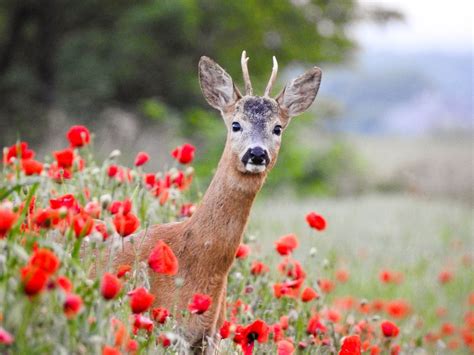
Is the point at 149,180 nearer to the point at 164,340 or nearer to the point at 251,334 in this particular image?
the point at 251,334

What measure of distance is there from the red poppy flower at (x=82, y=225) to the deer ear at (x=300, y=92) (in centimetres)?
169

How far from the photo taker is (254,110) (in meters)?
3.93

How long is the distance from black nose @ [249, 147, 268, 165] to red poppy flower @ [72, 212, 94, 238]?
100 cm

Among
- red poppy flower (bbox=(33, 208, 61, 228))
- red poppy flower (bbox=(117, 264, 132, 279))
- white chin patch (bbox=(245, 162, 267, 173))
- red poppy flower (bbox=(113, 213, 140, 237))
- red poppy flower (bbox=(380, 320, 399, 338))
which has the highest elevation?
white chin patch (bbox=(245, 162, 267, 173))

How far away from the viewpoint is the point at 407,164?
1988cm

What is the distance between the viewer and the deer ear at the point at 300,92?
4.27m

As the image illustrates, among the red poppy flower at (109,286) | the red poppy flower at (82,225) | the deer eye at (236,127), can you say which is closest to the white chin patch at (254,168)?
the deer eye at (236,127)

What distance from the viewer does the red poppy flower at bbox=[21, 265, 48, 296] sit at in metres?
2.22

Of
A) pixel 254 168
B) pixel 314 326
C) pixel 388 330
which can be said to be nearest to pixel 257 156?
pixel 254 168

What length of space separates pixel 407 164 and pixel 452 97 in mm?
26742

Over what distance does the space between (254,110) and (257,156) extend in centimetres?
38

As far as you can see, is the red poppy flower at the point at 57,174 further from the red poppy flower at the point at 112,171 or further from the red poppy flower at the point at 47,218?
the red poppy flower at the point at 47,218

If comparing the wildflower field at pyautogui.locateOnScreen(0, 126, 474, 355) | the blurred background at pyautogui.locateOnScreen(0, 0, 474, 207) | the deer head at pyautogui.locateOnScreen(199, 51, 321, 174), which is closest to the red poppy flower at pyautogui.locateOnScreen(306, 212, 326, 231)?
the wildflower field at pyautogui.locateOnScreen(0, 126, 474, 355)

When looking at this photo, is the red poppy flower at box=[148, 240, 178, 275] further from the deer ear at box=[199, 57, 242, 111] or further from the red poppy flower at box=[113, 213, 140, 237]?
the deer ear at box=[199, 57, 242, 111]
